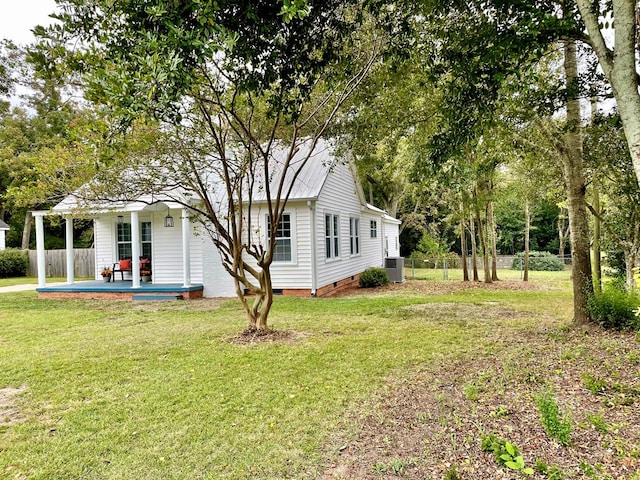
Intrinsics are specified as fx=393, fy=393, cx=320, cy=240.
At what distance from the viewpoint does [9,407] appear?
13.1ft

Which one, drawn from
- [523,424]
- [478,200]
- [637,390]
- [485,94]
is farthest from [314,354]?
[478,200]

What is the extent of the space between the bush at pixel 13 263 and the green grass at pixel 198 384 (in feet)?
43.9

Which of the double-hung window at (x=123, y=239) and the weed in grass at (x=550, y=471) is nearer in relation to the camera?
the weed in grass at (x=550, y=471)

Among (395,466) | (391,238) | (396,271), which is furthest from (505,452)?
(391,238)

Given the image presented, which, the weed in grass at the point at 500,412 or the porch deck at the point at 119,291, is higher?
the porch deck at the point at 119,291

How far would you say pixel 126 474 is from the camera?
2.73 meters

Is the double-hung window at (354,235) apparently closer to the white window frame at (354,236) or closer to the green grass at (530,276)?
the white window frame at (354,236)

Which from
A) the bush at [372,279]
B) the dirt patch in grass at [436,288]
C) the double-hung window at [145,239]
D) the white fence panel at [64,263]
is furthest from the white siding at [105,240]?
the bush at [372,279]

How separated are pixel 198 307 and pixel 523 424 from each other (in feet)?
27.5

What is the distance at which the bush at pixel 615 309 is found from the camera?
19.2 ft

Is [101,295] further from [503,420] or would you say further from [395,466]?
[503,420]

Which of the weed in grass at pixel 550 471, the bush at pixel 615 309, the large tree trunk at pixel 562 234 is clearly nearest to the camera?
the weed in grass at pixel 550 471

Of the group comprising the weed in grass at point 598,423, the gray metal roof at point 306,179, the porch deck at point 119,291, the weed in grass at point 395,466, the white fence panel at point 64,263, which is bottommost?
the weed in grass at point 395,466

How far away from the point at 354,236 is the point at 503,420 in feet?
39.6
